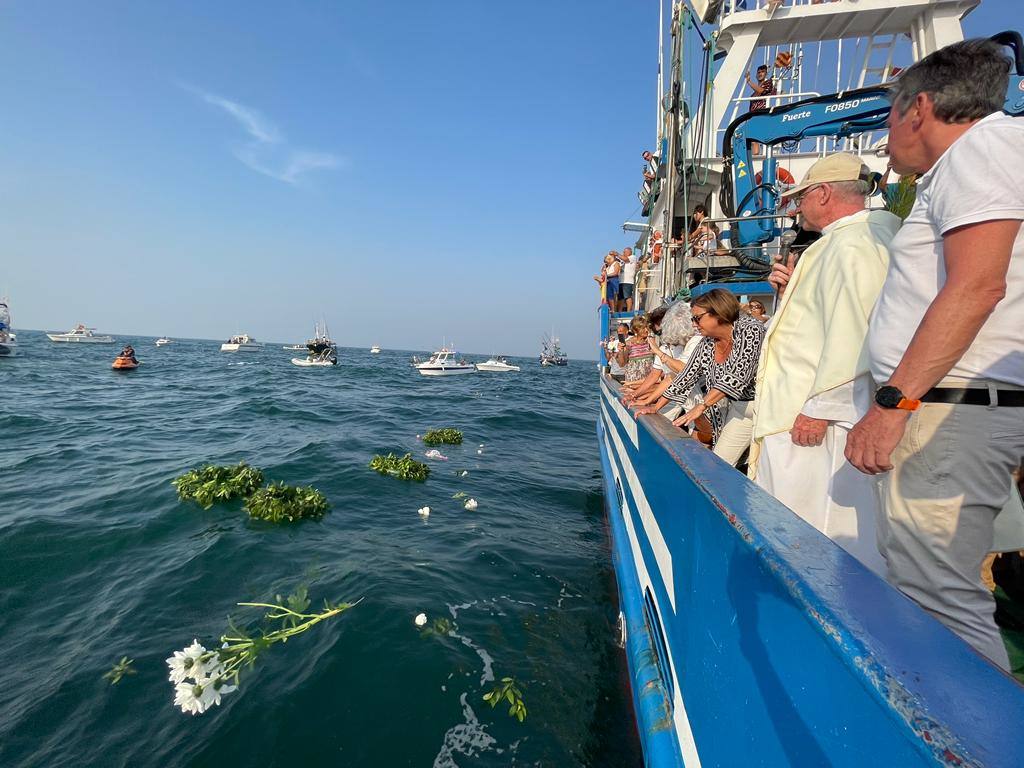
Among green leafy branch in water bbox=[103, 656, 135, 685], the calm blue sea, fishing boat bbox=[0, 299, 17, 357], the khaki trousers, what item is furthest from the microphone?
fishing boat bbox=[0, 299, 17, 357]

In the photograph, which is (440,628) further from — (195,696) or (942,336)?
(942,336)

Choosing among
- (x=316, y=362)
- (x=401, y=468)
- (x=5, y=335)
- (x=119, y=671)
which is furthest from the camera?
(x=316, y=362)

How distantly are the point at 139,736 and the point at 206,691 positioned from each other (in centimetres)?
51

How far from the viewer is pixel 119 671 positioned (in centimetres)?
368

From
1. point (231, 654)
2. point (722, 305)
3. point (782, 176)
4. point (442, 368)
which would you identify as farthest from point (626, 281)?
point (442, 368)

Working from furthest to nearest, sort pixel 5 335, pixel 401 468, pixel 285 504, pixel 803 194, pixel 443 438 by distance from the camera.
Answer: pixel 5 335, pixel 443 438, pixel 401 468, pixel 285 504, pixel 803 194

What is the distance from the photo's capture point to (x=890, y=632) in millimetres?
784

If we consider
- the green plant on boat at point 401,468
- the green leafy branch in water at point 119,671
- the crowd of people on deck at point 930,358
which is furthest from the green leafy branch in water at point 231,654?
the green plant on boat at point 401,468

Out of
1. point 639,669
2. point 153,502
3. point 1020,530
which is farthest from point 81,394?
point 1020,530

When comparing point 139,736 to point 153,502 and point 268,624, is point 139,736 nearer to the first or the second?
point 268,624

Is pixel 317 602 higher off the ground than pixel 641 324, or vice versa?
pixel 641 324

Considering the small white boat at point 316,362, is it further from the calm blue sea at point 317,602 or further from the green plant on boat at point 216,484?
the green plant on boat at point 216,484

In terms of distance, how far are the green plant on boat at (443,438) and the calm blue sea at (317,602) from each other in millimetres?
2073

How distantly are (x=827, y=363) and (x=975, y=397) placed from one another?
594mm
